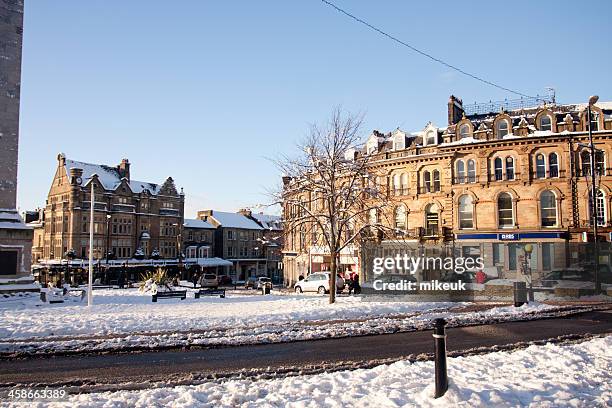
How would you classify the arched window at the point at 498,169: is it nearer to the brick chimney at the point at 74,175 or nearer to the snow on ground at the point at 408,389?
the snow on ground at the point at 408,389

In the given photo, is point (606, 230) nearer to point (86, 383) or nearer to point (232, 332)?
point (232, 332)

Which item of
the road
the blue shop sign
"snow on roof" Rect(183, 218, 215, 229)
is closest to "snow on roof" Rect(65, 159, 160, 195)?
"snow on roof" Rect(183, 218, 215, 229)

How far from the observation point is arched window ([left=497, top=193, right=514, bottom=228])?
4062 cm

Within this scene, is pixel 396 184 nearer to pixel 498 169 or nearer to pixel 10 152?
pixel 498 169

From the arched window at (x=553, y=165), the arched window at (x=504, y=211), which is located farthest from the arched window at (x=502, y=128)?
the arched window at (x=504, y=211)

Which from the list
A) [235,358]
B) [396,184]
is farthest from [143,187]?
[235,358]

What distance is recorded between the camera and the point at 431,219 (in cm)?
4422

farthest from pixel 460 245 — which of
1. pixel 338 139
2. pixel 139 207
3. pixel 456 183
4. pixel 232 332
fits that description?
pixel 139 207

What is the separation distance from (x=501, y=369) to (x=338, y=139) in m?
16.2

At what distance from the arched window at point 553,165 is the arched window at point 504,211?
147 inches

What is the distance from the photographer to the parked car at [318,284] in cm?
3388

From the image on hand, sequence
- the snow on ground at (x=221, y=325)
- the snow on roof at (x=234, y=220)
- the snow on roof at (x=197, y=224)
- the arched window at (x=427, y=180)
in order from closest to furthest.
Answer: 1. the snow on ground at (x=221, y=325)
2. the arched window at (x=427, y=180)
3. the snow on roof at (x=197, y=224)
4. the snow on roof at (x=234, y=220)

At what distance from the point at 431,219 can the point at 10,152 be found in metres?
33.4

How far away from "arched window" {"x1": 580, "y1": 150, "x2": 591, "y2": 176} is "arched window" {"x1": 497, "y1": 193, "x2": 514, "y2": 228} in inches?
229
